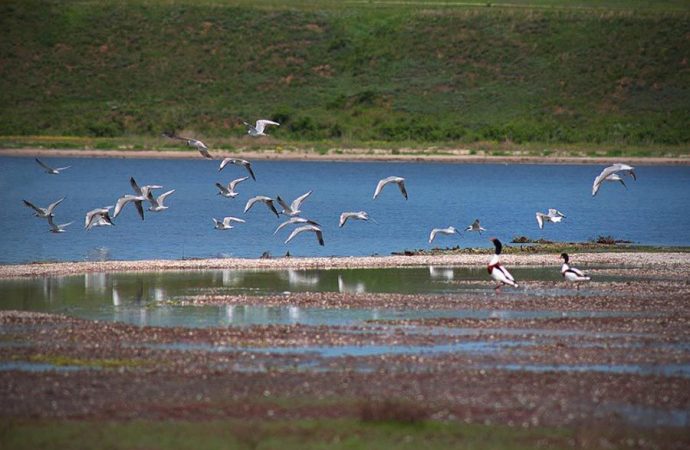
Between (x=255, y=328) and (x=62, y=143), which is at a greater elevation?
(x=62, y=143)

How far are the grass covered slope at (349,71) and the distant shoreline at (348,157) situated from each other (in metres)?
2.02

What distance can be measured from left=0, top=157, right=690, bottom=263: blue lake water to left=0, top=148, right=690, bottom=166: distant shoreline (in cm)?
50

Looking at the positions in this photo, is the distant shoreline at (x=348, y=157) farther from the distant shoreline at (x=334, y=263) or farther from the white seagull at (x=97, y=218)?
the distant shoreline at (x=334, y=263)

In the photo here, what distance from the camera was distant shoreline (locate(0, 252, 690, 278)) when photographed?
101 ft

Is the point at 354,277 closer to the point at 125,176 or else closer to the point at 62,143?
the point at 125,176

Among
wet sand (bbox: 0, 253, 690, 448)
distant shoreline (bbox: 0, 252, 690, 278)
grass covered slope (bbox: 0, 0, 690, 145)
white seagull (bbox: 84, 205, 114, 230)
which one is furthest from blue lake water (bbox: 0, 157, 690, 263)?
wet sand (bbox: 0, 253, 690, 448)

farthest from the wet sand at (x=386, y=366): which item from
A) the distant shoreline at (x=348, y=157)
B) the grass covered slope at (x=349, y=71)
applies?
the grass covered slope at (x=349, y=71)

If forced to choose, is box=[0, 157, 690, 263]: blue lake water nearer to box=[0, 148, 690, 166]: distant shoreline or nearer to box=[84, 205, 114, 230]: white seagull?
box=[0, 148, 690, 166]: distant shoreline

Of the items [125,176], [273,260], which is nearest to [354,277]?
[273,260]

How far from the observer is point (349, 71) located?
312ft

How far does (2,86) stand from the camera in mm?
90250

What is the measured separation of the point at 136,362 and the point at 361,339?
3647 millimetres

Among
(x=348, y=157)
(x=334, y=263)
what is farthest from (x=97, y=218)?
(x=348, y=157)

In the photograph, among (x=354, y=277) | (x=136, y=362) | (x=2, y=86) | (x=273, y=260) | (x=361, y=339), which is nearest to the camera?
(x=136, y=362)
